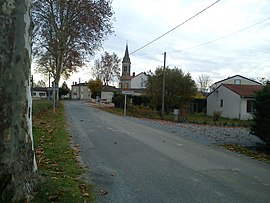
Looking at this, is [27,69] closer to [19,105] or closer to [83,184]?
[19,105]

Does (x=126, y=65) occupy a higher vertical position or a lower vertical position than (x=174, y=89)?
higher

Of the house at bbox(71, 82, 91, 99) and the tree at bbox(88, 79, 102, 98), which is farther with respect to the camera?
the house at bbox(71, 82, 91, 99)

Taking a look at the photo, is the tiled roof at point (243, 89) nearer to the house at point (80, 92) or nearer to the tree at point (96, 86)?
the tree at point (96, 86)

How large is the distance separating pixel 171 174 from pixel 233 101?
118 ft

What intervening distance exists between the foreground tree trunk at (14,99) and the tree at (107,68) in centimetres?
9069

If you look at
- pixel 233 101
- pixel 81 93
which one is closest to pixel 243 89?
pixel 233 101

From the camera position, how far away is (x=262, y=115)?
13.6 metres

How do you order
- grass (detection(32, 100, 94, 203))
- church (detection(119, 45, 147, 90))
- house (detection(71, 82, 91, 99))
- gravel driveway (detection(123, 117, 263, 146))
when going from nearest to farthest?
grass (detection(32, 100, 94, 203)) < gravel driveway (detection(123, 117, 263, 146)) < church (detection(119, 45, 147, 90)) < house (detection(71, 82, 91, 99))

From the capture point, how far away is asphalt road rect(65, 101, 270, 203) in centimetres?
574

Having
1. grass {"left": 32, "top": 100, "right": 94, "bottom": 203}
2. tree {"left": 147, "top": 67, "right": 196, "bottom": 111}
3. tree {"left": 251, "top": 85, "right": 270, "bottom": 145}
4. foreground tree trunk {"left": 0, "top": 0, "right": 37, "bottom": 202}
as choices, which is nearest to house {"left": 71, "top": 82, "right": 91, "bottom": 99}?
tree {"left": 147, "top": 67, "right": 196, "bottom": 111}

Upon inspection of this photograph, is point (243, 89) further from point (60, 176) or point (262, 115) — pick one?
point (60, 176)

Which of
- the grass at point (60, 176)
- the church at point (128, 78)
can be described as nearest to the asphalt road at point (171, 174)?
the grass at point (60, 176)

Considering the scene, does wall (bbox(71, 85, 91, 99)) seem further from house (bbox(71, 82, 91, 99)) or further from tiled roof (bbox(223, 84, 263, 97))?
tiled roof (bbox(223, 84, 263, 97))

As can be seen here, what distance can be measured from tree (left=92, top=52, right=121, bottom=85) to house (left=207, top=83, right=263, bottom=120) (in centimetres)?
5130
